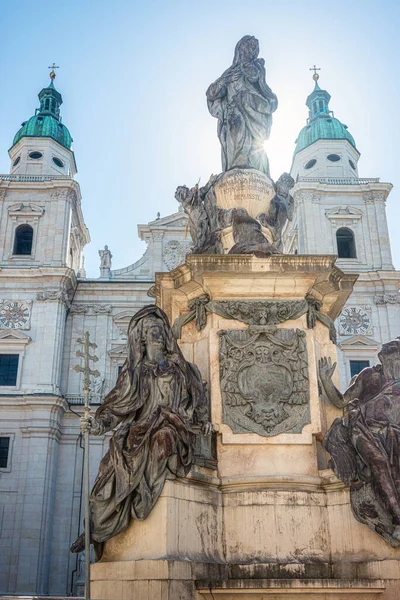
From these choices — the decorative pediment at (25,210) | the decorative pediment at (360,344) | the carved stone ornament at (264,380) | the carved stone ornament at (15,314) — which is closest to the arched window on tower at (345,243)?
the decorative pediment at (360,344)

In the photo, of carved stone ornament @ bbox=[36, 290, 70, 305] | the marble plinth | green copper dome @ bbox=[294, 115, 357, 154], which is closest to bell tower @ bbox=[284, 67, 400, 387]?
green copper dome @ bbox=[294, 115, 357, 154]

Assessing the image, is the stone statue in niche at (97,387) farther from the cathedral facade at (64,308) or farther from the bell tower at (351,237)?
the bell tower at (351,237)

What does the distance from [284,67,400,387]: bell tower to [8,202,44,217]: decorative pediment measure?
37.3 feet

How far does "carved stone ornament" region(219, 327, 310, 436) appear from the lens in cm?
611

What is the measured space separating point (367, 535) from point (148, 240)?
27453mm

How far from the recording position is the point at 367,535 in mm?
5363

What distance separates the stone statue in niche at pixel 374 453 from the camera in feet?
17.1

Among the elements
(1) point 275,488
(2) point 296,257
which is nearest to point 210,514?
(1) point 275,488

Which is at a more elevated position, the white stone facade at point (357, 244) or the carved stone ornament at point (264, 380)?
the white stone facade at point (357, 244)

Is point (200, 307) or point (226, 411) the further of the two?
point (200, 307)

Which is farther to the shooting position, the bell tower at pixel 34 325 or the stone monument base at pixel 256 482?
the bell tower at pixel 34 325

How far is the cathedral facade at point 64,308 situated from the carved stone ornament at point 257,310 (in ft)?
65.2

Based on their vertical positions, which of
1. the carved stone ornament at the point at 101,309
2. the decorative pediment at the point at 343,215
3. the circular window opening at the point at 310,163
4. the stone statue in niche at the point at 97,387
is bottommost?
the stone statue in niche at the point at 97,387

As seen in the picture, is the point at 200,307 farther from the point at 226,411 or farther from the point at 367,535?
the point at 367,535
